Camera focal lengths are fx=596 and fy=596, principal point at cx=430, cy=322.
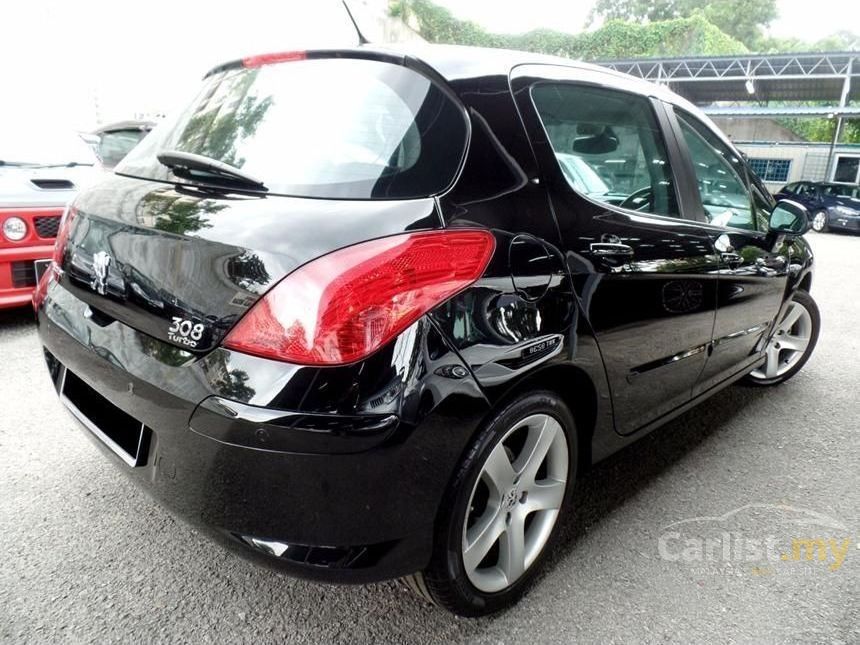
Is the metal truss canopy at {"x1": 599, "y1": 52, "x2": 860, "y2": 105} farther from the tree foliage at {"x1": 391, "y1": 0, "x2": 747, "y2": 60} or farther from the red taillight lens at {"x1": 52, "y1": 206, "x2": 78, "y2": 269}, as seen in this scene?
the red taillight lens at {"x1": 52, "y1": 206, "x2": 78, "y2": 269}

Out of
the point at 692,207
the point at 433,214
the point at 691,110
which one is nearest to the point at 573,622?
the point at 433,214

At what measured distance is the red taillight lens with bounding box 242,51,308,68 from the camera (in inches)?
68.4

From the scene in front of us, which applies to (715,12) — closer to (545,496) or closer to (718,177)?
(718,177)

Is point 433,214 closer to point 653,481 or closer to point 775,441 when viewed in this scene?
point 653,481

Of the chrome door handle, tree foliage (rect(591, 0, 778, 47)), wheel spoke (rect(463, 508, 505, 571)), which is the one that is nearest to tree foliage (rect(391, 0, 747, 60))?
tree foliage (rect(591, 0, 778, 47))

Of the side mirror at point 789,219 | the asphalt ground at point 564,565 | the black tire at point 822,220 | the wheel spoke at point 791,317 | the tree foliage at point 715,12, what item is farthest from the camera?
the tree foliage at point 715,12

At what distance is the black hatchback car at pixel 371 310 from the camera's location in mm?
1290

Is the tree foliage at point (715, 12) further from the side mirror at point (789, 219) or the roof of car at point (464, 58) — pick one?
the roof of car at point (464, 58)

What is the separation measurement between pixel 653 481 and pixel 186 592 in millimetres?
1882

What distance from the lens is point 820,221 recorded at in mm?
16234

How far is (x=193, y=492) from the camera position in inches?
55.2

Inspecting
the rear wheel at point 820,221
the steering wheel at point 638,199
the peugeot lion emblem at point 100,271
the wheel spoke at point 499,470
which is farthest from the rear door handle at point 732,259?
the rear wheel at point 820,221

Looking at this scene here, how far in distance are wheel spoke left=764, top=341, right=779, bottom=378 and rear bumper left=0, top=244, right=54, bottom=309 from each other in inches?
183

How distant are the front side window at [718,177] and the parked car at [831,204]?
47.4ft
